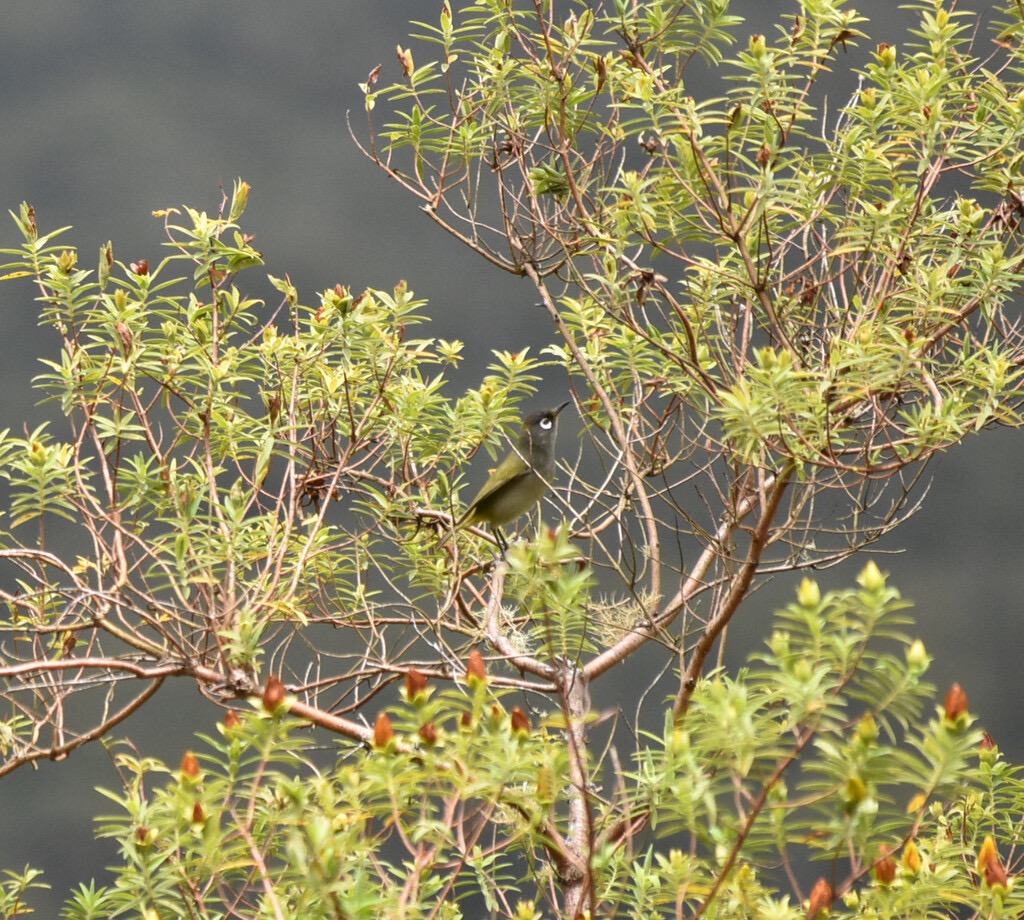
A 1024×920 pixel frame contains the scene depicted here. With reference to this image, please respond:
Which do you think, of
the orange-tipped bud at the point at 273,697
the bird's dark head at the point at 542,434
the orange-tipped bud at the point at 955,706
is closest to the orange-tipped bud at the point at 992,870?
the orange-tipped bud at the point at 955,706

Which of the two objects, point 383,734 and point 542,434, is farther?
point 542,434

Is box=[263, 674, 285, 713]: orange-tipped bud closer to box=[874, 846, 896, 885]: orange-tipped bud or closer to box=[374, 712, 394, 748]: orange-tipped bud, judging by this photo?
box=[374, 712, 394, 748]: orange-tipped bud

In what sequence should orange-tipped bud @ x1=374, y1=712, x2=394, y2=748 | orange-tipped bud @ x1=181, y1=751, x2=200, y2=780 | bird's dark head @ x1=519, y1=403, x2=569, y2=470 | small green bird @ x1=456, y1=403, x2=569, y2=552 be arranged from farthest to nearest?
bird's dark head @ x1=519, y1=403, x2=569, y2=470, small green bird @ x1=456, y1=403, x2=569, y2=552, orange-tipped bud @ x1=181, y1=751, x2=200, y2=780, orange-tipped bud @ x1=374, y1=712, x2=394, y2=748

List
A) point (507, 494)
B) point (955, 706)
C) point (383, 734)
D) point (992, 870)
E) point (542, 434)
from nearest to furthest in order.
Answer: point (955, 706)
point (383, 734)
point (992, 870)
point (507, 494)
point (542, 434)

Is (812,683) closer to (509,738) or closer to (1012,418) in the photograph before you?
(509,738)

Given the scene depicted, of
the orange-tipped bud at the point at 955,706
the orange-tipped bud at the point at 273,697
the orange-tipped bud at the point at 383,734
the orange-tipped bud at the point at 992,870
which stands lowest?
the orange-tipped bud at the point at 992,870

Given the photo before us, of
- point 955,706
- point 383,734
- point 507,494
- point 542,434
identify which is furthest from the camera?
point 542,434

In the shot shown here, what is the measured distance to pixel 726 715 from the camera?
149cm

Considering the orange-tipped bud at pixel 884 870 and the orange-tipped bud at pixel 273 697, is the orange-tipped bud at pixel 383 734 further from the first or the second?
the orange-tipped bud at pixel 884 870

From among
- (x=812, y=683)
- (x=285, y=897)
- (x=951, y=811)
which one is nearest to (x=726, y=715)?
(x=812, y=683)

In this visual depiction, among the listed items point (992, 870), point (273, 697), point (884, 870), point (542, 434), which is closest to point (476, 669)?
point (273, 697)

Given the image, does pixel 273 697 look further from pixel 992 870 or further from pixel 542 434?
pixel 542 434

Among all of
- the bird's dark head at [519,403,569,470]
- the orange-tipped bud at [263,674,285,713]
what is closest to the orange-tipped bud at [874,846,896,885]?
the orange-tipped bud at [263,674,285,713]

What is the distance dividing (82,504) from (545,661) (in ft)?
3.76
